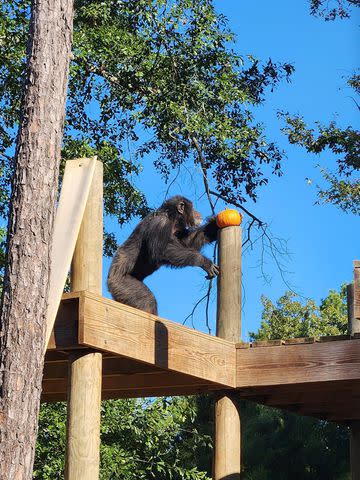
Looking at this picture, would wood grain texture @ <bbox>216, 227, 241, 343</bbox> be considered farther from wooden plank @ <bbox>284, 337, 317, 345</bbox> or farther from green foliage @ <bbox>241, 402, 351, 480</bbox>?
green foliage @ <bbox>241, 402, 351, 480</bbox>

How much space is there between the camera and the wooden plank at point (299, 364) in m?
6.40

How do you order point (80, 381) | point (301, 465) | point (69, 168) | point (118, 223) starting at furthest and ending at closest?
point (301, 465) → point (118, 223) → point (69, 168) → point (80, 381)

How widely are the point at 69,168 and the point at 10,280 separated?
2.74 feet

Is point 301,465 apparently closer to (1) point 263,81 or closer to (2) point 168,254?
(1) point 263,81

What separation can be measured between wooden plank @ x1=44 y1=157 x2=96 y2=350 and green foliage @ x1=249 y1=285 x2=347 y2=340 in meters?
16.8

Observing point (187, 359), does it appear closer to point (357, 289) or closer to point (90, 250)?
point (90, 250)

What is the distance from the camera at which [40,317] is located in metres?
5.55

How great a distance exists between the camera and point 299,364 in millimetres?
6566

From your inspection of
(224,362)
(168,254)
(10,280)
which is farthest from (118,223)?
(10,280)

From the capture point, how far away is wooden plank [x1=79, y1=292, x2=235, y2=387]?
5586 mm

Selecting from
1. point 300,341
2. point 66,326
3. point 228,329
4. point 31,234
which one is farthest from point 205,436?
point 31,234

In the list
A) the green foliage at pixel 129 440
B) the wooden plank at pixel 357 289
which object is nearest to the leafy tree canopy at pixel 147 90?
the green foliage at pixel 129 440

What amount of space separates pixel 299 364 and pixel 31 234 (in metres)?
2.05

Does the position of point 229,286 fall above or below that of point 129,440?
above
